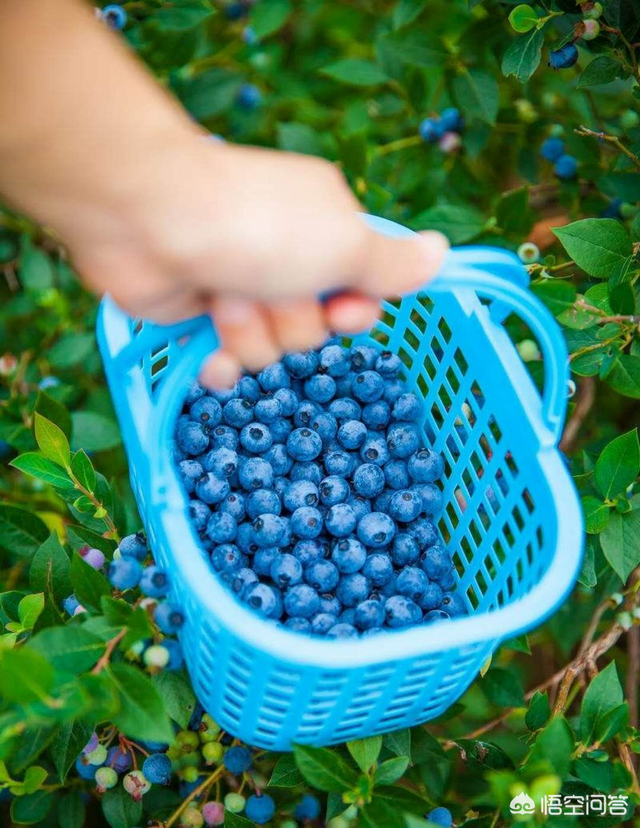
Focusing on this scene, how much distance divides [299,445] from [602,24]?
905 mm

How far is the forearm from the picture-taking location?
693 mm

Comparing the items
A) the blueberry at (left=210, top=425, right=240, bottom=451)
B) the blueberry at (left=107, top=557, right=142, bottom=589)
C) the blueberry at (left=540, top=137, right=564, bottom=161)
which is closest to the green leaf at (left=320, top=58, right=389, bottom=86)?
the blueberry at (left=540, top=137, right=564, bottom=161)

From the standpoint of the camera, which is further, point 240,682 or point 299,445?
point 299,445

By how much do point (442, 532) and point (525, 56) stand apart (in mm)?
867

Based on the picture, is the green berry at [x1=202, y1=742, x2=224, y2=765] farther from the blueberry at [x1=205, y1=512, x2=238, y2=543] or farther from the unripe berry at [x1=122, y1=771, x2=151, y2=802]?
the blueberry at [x1=205, y1=512, x2=238, y2=543]

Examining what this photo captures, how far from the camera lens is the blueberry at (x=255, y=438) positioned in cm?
131

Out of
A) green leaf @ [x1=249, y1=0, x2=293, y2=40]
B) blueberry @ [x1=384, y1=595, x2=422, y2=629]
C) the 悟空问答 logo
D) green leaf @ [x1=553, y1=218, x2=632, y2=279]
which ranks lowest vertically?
the 悟空问答 logo

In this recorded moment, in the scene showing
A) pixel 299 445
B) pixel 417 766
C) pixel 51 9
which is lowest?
pixel 417 766

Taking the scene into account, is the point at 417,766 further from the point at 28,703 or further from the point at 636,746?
the point at 28,703

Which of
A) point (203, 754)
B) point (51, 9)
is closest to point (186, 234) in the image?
point (51, 9)

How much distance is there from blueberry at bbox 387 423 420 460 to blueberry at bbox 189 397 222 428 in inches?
12.2

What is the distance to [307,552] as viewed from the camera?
3.95 ft

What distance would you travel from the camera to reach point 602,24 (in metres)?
1.31

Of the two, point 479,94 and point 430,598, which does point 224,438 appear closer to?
point 430,598
